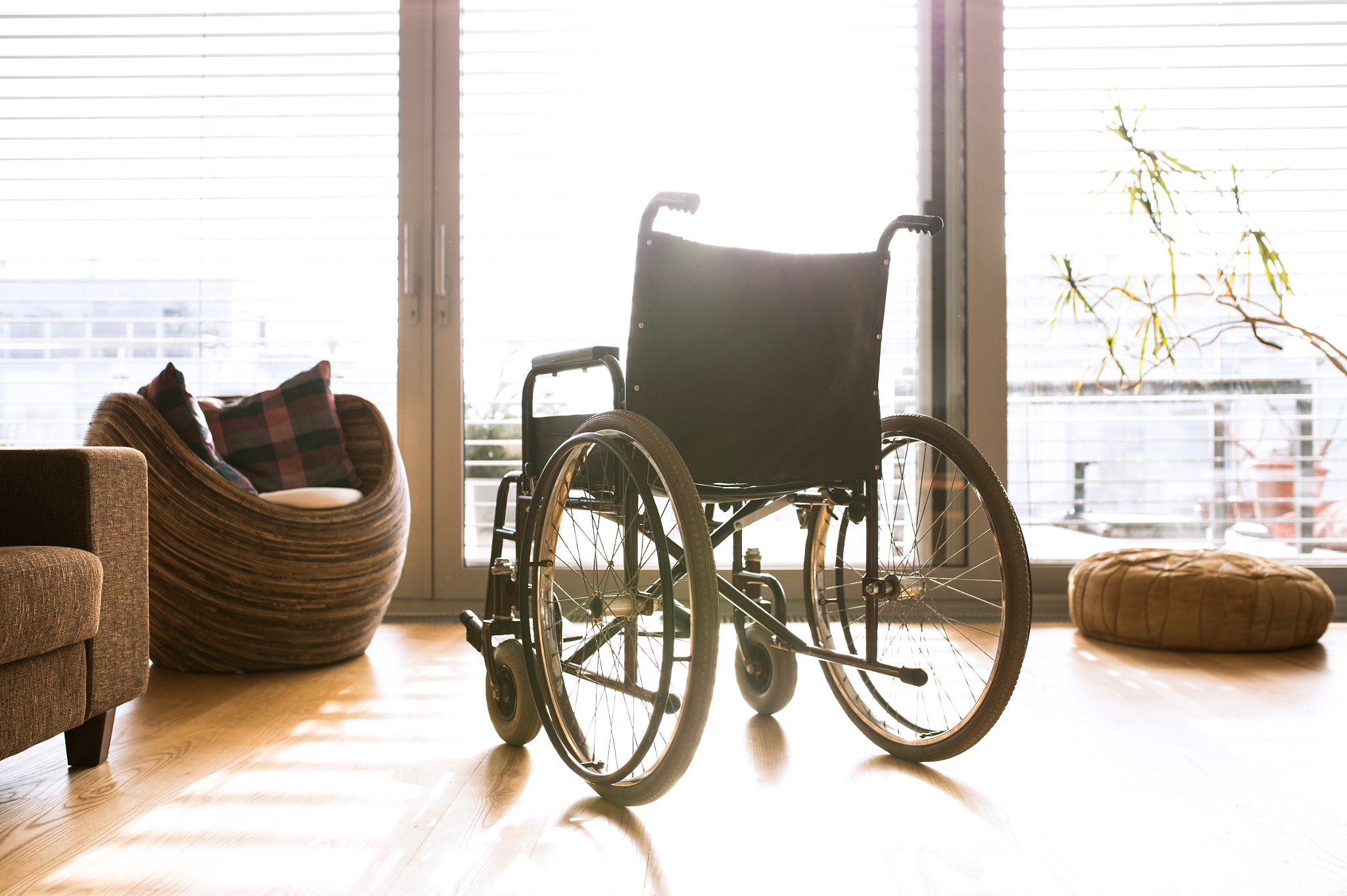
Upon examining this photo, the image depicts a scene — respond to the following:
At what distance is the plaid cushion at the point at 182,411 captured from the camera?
2.06m

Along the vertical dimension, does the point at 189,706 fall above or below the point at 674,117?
below

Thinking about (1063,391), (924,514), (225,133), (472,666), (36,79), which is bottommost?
(472,666)

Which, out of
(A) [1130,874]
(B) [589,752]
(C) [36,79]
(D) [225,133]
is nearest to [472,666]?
(B) [589,752]

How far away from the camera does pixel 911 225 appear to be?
1417 mm

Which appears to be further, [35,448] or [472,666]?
[472,666]

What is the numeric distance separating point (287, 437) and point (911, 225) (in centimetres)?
174

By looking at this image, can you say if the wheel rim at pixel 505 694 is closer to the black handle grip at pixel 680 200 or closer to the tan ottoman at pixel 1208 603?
the black handle grip at pixel 680 200

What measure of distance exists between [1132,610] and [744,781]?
4.74 ft

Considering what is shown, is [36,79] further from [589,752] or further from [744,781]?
[744,781]

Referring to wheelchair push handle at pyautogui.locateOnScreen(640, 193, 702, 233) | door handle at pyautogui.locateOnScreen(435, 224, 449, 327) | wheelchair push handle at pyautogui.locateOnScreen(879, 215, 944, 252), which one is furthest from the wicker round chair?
wheelchair push handle at pyautogui.locateOnScreen(879, 215, 944, 252)

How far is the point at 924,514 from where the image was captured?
2842 mm

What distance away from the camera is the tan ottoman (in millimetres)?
2238

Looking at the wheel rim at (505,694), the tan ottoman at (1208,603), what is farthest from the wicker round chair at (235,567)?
the tan ottoman at (1208,603)

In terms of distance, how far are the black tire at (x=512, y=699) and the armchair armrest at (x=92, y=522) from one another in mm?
589
